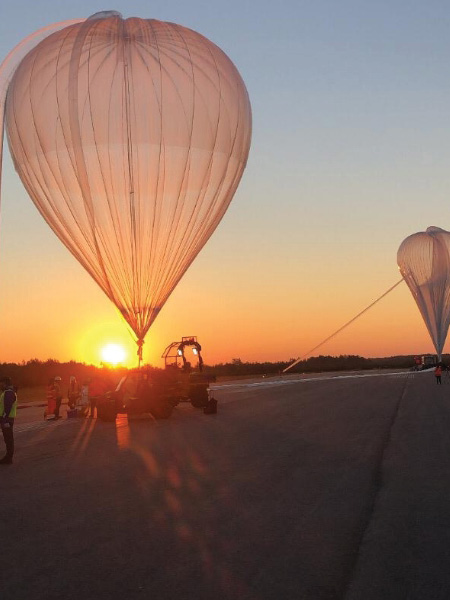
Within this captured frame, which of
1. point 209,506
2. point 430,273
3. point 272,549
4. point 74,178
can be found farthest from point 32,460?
point 430,273

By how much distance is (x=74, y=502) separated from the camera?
1045 centimetres

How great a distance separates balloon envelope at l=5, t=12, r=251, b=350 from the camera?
2450 cm

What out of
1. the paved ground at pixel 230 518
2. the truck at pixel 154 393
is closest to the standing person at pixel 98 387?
the truck at pixel 154 393

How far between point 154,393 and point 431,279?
57.9 metres

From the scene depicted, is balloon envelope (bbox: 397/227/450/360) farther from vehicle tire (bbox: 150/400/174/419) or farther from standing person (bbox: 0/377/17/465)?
standing person (bbox: 0/377/17/465)

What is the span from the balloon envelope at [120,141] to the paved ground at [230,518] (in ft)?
24.2

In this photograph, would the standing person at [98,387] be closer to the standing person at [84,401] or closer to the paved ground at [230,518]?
the standing person at [84,401]

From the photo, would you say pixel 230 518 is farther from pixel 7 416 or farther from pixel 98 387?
pixel 98 387

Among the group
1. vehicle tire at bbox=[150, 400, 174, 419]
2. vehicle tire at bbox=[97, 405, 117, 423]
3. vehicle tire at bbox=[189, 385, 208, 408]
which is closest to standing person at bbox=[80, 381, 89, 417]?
vehicle tire at bbox=[97, 405, 117, 423]

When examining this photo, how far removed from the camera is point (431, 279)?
78188mm

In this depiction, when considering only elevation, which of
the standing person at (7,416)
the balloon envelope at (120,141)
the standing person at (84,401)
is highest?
the balloon envelope at (120,141)

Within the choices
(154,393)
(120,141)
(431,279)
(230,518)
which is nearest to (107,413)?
(154,393)

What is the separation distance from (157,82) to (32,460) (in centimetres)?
1441

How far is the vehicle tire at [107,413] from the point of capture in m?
24.9
